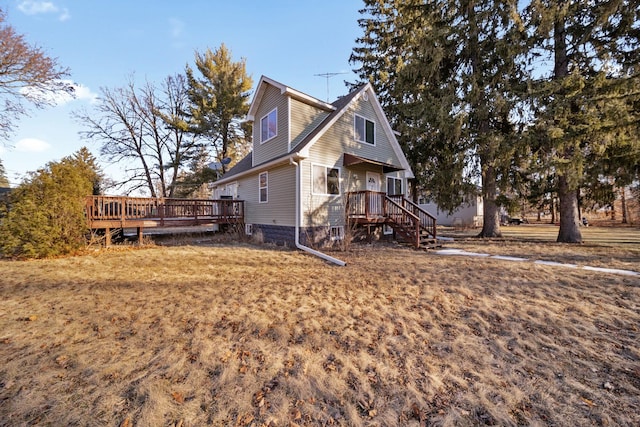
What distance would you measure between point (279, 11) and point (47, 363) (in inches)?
554

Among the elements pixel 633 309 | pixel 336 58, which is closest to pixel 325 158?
pixel 633 309

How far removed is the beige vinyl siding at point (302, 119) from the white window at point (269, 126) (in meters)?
1.06

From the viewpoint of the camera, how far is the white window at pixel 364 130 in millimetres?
12102

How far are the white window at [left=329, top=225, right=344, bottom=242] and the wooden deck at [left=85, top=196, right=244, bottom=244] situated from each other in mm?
5304

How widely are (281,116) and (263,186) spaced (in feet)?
10.9

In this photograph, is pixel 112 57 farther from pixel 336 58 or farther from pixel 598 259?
pixel 598 259

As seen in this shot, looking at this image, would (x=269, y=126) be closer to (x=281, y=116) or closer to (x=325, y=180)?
(x=281, y=116)

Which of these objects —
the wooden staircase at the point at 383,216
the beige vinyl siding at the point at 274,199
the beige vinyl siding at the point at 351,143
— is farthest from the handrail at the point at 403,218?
the beige vinyl siding at the point at 274,199

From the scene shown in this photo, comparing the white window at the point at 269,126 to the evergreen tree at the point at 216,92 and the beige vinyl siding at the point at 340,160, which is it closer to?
the beige vinyl siding at the point at 340,160

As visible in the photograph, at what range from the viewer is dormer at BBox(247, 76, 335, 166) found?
35.4 ft

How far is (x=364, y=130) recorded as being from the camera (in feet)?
40.6

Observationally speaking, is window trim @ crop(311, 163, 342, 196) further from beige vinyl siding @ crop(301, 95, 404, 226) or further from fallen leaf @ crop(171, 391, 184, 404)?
fallen leaf @ crop(171, 391, 184, 404)

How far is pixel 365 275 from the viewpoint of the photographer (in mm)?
6320

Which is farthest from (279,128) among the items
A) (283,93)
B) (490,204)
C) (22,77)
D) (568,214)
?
(568,214)
